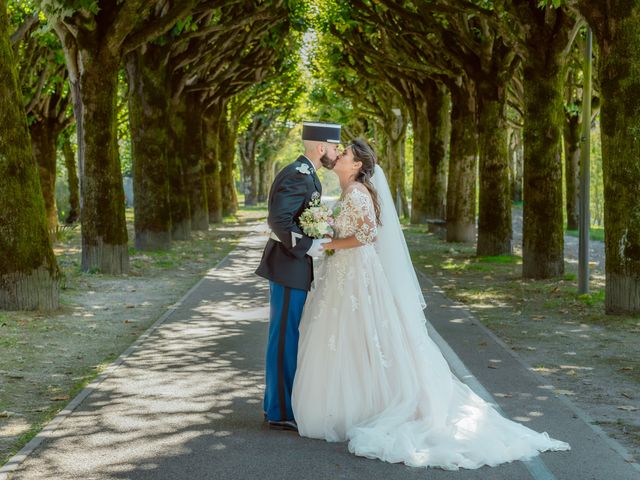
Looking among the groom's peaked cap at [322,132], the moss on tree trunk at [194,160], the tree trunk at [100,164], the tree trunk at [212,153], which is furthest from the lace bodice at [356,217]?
the tree trunk at [212,153]

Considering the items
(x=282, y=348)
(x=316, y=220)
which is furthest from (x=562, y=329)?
(x=316, y=220)

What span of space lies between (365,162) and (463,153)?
18.1 m

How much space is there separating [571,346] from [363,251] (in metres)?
4.59

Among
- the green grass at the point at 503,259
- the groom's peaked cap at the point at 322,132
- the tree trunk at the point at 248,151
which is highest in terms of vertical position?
the tree trunk at the point at 248,151

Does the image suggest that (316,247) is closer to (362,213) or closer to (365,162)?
(362,213)

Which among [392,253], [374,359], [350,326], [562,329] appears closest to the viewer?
[374,359]

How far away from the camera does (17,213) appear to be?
40.4ft

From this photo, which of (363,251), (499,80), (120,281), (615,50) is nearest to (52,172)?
(120,281)

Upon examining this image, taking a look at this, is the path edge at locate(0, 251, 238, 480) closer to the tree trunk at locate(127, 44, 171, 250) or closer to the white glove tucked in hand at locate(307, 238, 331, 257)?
the white glove tucked in hand at locate(307, 238, 331, 257)

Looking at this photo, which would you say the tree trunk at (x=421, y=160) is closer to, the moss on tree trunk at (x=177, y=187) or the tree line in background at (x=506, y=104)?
the tree line in background at (x=506, y=104)

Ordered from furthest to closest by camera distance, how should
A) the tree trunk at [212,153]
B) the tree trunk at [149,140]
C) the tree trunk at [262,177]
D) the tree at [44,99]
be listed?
the tree trunk at [262,177]
the tree trunk at [212,153]
the tree at [44,99]
the tree trunk at [149,140]

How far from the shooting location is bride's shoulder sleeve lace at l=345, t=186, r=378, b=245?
22.3 feet

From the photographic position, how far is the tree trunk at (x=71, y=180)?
37.3 metres

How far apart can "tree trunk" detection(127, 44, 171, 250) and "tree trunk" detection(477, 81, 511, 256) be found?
8083 mm
